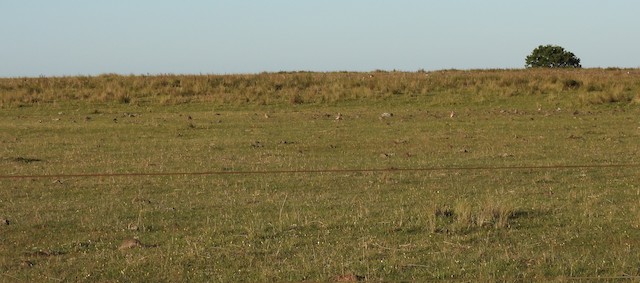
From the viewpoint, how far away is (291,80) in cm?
3653

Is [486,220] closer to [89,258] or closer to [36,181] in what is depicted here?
[89,258]

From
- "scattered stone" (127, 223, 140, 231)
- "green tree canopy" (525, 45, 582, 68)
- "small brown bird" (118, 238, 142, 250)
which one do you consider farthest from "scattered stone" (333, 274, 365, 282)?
"green tree canopy" (525, 45, 582, 68)

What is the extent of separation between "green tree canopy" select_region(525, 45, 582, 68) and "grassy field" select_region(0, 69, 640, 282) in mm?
44361

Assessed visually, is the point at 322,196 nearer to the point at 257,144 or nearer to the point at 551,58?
the point at 257,144

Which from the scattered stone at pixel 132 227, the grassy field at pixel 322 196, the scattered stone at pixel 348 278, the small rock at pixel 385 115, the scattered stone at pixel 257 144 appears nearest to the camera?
the scattered stone at pixel 348 278

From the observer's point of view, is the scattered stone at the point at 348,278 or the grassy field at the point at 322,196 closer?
the scattered stone at the point at 348,278

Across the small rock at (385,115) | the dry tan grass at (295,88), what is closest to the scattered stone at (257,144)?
the small rock at (385,115)

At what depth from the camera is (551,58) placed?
227ft

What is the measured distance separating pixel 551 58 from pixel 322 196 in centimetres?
6045

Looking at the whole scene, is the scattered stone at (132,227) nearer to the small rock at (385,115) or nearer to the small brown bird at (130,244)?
the small brown bird at (130,244)

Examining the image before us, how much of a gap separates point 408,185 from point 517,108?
16.7 metres

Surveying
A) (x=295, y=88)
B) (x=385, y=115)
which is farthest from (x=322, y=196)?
(x=295, y=88)

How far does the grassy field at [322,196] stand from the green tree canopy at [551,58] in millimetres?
44361

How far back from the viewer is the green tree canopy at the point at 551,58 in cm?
6888
